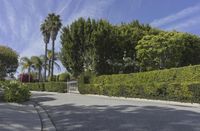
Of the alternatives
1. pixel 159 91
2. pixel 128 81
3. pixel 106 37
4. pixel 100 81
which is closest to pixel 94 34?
pixel 106 37

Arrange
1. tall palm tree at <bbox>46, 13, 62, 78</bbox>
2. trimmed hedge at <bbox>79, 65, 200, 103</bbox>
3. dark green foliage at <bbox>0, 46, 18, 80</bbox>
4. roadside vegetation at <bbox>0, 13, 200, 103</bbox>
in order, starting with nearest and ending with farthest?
trimmed hedge at <bbox>79, 65, 200, 103</bbox> < roadside vegetation at <bbox>0, 13, 200, 103</bbox> < tall palm tree at <bbox>46, 13, 62, 78</bbox> < dark green foliage at <bbox>0, 46, 18, 80</bbox>

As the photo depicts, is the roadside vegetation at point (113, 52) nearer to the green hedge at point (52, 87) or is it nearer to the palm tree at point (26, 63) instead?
the green hedge at point (52, 87)

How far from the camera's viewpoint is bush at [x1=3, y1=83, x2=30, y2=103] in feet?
82.7

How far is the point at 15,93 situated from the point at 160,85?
35.3ft

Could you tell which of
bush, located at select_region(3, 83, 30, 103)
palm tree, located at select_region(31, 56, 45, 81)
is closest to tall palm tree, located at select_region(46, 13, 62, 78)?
palm tree, located at select_region(31, 56, 45, 81)

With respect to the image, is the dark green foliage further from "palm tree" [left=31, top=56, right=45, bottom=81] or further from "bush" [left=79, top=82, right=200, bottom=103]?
"bush" [left=79, top=82, right=200, bottom=103]

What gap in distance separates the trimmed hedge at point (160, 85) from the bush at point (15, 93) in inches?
387

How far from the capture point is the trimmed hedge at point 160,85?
26.7 metres

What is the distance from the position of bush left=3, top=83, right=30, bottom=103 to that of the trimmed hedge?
984cm

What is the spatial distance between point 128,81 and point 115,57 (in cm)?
1866

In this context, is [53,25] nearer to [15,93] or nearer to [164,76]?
[164,76]

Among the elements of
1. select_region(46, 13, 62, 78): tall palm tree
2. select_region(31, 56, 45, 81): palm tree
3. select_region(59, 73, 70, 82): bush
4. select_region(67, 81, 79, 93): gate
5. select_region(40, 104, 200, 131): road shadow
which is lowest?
select_region(40, 104, 200, 131): road shadow

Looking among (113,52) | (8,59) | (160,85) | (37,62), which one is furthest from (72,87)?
(37,62)

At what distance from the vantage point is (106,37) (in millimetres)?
54438
